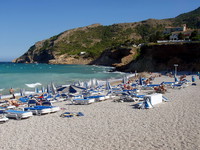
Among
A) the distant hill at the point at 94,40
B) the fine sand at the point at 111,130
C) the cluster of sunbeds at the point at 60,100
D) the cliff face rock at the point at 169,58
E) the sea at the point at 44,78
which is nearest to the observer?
the fine sand at the point at 111,130

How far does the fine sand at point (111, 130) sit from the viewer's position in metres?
7.62

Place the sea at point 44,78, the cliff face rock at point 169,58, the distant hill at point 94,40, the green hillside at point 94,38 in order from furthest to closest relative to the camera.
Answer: the green hillside at point 94,38
the distant hill at point 94,40
the cliff face rock at point 169,58
the sea at point 44,78

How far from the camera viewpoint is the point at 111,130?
915 centimetres

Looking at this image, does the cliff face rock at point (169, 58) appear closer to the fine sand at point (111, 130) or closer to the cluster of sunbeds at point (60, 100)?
the cluster of sunbeds at point (60, 100)

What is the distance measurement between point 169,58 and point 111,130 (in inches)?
1530

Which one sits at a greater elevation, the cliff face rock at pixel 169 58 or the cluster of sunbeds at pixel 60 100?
the cliff face rock at pixel 169 58

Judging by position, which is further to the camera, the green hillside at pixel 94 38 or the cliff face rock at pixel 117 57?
the green hillside at pixel 94 38

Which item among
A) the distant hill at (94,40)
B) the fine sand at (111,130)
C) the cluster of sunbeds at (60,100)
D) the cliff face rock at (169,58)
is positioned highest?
the distant hill at (94,40)

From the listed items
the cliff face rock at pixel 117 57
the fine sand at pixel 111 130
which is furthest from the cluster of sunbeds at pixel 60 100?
the cliff face rock at pixel 117 57

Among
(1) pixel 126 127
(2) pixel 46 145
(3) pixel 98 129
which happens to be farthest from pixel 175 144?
(2) pixel 46 145

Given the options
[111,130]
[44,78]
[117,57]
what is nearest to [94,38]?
[117,57]

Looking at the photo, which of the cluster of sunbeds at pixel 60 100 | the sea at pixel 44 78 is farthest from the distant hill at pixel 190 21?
the cluster of sunbeds at pixel 60 100

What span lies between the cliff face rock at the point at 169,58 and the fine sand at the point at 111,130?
31.1 meters

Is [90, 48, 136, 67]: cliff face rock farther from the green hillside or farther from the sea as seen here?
the green hillside
